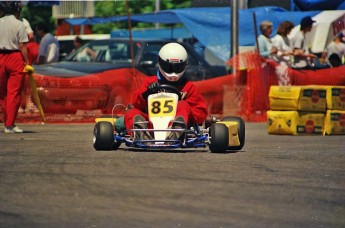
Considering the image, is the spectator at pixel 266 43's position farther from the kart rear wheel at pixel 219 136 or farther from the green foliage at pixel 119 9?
the green foliage at pixel 119 9

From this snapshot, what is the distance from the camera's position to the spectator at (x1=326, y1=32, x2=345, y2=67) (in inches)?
858

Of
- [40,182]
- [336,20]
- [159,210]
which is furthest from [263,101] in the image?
[159,210]

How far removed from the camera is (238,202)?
8391mm

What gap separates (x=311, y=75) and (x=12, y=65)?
227 inches

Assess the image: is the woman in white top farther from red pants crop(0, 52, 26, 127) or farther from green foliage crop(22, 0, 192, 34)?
green foliage crop(22, 0, 192, 34)

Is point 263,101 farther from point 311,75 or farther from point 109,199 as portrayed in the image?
point 109,199

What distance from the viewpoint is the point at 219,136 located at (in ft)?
40.2

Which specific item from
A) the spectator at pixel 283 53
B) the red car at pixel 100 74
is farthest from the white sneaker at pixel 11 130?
the spectator at pixel 283 53

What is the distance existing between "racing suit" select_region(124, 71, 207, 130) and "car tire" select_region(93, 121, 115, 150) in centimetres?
20

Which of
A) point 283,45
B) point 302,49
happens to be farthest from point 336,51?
point 283,45

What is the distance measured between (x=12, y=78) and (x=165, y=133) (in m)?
4.35

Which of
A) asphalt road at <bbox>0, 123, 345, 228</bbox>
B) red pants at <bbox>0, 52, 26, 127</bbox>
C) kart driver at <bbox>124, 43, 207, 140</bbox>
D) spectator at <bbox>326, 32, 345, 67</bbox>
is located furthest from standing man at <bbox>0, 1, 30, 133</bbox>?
spectator at <bbox>326, 32, 345, 67</bbox>

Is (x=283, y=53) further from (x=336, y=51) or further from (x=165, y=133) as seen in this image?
(x=165, y=133)

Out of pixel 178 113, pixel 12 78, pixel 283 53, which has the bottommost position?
pixel 283 53
